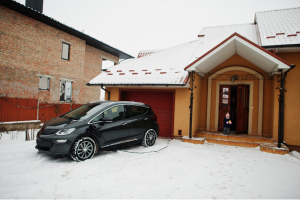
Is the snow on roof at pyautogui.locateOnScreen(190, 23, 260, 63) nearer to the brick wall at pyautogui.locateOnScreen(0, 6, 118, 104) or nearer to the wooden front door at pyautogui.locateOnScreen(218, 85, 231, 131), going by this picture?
the wooden front door at pyautogui.locateOnScreen(218, 85, 231, 131)

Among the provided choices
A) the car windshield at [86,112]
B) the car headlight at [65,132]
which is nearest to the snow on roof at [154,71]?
the car windshield at [86,112]

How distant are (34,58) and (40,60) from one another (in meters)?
0.45

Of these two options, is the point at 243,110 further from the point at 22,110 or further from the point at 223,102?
the point at 22,110

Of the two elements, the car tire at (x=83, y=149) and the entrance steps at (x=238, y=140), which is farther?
the entrance steps at (x=238, y=140)

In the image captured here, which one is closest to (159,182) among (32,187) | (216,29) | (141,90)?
(32,187)

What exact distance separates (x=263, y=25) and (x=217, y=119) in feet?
18.7

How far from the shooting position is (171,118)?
951 cm

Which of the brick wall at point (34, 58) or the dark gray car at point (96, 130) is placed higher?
the brick wall at point (34, 58)

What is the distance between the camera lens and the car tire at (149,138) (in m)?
7.13

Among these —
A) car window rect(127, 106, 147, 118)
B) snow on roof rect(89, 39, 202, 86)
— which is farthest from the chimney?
car window rect(127, 106, 147, 118)

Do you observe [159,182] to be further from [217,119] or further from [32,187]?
[217,119]

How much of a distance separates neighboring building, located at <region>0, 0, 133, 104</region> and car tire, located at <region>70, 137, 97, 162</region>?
9589 mm

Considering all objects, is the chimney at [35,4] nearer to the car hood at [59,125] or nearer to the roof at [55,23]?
the roof at [55,23]

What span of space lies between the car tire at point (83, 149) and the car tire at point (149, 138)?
214 cm
